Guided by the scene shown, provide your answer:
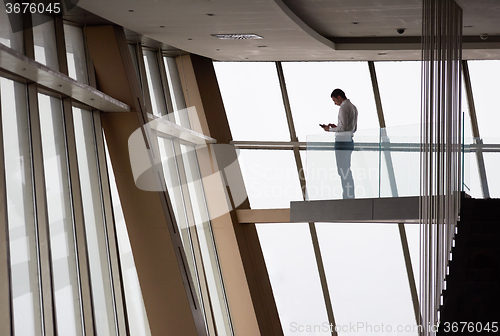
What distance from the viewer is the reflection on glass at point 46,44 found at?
6.35 metres

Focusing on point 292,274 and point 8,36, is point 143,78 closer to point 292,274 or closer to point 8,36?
point 8,36

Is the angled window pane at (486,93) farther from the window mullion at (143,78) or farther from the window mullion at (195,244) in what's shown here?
the window mullion at (143,78)

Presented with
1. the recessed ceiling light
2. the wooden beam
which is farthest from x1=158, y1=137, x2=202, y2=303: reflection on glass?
the recessed ceiling light

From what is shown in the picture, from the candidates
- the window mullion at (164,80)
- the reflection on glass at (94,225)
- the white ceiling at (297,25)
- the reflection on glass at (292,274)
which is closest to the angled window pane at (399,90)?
the white ceiling at (297,25)

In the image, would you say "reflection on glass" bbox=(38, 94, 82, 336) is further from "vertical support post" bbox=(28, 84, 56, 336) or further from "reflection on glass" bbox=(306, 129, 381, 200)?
"reflection on glass" bbox=(306, 129, 381, 200)

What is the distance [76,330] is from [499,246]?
465 centimetres

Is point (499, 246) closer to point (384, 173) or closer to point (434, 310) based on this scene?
point (434, 310)

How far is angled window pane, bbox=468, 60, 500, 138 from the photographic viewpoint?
11234mm

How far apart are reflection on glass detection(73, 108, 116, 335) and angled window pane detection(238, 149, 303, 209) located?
17.0 feet

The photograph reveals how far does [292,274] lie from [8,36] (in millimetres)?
8098

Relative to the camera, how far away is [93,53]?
7.86 meters

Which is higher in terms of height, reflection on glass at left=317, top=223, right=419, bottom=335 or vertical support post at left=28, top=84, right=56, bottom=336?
vertical support post at left=28, top=84, right=56, bottom=336

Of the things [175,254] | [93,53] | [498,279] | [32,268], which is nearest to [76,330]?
[32,268]

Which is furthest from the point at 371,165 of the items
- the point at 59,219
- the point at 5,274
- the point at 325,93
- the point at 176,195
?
the point at 5,274
